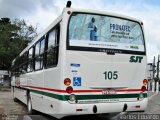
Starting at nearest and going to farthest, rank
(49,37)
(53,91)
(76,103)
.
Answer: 1. (76,103)
2. (53,91)
3. (49,37)

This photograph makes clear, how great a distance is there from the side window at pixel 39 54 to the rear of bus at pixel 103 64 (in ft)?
7.90

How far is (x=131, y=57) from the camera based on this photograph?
10062 millimetres

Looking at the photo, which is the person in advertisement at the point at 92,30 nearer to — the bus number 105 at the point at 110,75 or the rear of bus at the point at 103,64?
the rear of bus at the point at 103,64

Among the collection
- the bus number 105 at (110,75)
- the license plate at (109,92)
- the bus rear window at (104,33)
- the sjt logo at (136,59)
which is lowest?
the license plate at (109,92)

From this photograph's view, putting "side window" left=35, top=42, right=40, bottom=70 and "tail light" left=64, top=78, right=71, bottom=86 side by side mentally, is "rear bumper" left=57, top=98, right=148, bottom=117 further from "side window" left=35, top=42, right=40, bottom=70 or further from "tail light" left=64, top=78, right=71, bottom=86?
"side window" left=35, top=42, right=40, bottom=70

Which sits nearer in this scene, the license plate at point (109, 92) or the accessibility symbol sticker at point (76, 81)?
the accessibility symbol sticker at point (76, 81)

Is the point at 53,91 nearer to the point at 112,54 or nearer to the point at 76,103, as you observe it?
the point at 76,103

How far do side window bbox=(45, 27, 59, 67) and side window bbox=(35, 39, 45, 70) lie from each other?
0.80 m

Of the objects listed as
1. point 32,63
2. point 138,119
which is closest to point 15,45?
point 32,63

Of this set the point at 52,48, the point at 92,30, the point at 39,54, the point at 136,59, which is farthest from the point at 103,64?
the point at 39,54

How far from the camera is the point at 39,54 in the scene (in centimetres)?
1199

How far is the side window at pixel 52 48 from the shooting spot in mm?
9609

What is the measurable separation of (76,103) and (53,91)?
91 centimetres

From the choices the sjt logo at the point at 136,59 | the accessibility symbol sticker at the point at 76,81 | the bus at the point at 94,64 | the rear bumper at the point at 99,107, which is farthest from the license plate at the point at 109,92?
the sjt logo at the point at 136,59
